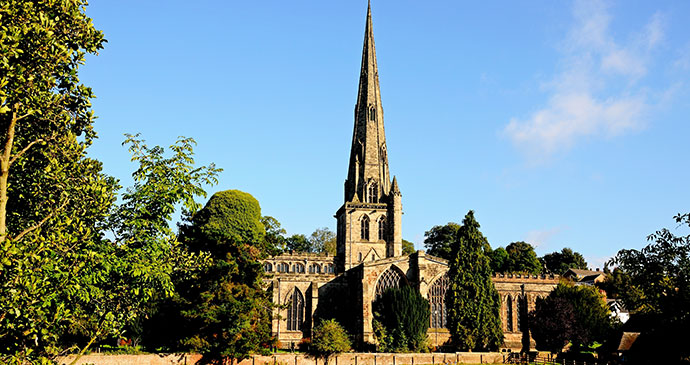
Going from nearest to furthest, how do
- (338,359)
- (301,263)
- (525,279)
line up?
(338,359) → (525,279) → (301,263)

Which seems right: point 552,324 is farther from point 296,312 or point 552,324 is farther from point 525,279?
point 296,312

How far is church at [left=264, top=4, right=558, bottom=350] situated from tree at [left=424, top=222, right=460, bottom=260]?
102 ft

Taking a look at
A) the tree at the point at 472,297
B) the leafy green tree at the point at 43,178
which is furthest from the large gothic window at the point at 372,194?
the leafy green tree at the point at 43,178

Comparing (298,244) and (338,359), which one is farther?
(298,244)

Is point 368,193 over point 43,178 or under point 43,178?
over

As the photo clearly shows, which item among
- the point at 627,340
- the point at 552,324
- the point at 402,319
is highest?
the point at 402,319

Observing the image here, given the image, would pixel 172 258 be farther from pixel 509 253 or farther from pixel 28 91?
pixel 509 253

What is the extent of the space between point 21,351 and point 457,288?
43.7 m

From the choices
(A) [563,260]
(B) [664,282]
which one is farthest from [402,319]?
(A) [563,260]

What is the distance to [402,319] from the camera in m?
50.9

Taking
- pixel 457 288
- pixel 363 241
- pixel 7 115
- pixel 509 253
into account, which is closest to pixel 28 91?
pixel 7 115

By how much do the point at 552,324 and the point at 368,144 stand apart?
31082mm

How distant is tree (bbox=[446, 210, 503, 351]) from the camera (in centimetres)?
4888

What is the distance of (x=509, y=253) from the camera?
9950cm
